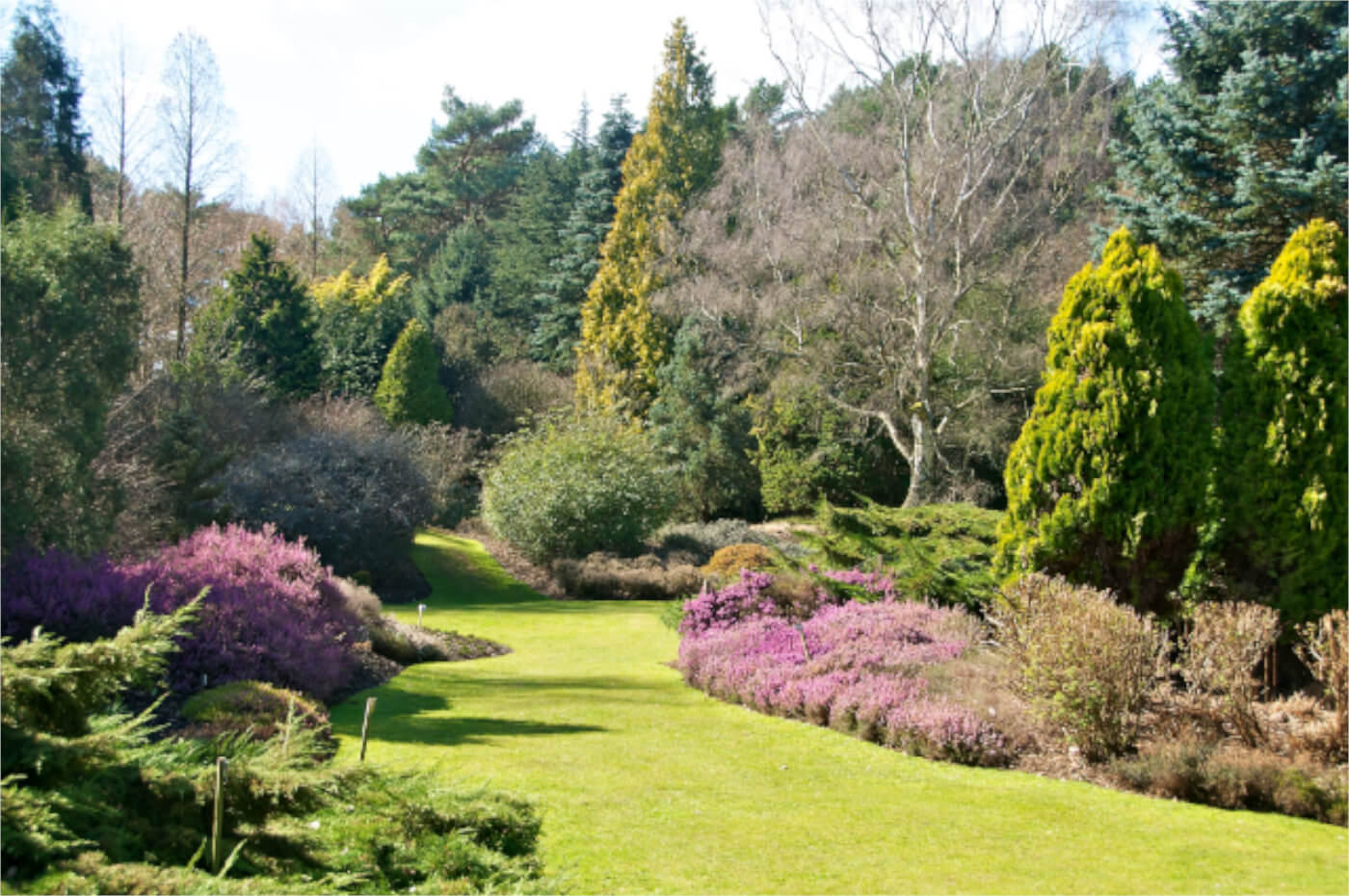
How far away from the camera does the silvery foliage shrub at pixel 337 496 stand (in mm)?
17969

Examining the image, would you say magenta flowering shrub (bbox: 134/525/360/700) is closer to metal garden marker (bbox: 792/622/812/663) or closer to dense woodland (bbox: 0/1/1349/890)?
dense woodland (bbox: 0/1/1349/890)

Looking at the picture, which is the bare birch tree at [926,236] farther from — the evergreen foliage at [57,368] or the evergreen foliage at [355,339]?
the evergreen foliage at [57,368]

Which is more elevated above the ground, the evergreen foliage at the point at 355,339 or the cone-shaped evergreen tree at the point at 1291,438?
the evergreen foliage at the point at 355,339

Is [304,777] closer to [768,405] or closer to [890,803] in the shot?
[890,803]

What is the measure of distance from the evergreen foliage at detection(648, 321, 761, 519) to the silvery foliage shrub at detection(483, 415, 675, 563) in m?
5.46

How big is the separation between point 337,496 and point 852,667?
12027mm

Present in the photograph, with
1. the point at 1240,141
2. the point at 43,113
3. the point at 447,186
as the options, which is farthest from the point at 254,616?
the point at 447,186

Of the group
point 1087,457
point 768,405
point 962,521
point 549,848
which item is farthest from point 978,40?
point 549,848

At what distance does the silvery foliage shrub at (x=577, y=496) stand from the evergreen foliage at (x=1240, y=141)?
10791 mm

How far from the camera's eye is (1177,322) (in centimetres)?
970

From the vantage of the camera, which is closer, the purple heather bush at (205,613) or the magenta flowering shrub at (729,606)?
the purple heather bush at (205,613)

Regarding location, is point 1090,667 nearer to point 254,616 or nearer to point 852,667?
point 852,667

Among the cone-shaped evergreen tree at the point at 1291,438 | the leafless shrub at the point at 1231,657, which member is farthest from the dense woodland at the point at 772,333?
the leafless shrub at the point at 1231,657

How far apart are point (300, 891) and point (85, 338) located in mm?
9638
